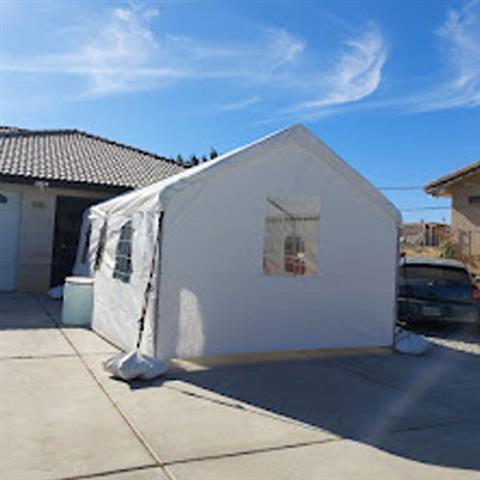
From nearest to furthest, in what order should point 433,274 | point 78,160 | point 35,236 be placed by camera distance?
point 433,274, point 35,236, point 78,160

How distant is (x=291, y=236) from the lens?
8.20 m

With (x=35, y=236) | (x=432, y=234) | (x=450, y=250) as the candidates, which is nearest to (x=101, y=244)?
(x=35, y=236)

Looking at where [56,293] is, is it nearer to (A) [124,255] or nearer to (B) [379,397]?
(A) [124,255]

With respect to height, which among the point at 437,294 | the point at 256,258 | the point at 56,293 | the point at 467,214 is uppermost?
the point at 467,214

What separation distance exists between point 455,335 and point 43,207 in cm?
1078

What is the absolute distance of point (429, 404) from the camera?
5758mm

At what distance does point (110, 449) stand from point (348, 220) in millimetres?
5304

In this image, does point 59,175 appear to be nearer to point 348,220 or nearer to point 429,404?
point 348,220

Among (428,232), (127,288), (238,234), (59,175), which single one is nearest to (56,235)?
(59,175)

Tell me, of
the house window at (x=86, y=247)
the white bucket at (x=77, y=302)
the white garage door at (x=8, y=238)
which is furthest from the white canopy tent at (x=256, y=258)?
the white garage door at (x=8, y=238)

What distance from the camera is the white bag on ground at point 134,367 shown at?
6.04m

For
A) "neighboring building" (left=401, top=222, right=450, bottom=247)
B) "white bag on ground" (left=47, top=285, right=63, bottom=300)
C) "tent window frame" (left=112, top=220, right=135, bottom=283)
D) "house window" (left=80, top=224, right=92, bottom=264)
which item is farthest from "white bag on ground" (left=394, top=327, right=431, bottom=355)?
"neighboring building" (left=401, top=222, right=450, bottom=247)

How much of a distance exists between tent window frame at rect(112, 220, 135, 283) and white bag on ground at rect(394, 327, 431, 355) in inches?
174

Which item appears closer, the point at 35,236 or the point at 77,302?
the point at 77,302
